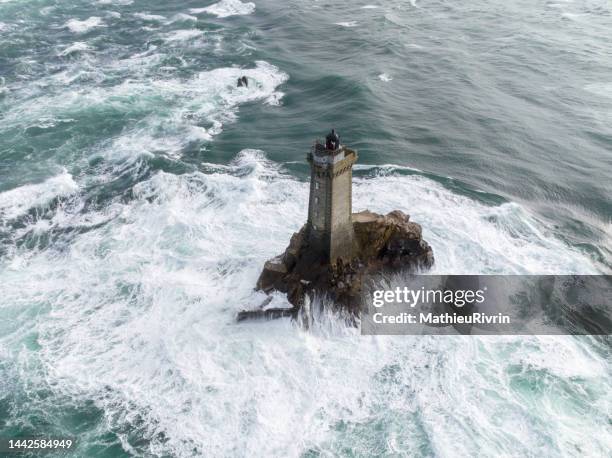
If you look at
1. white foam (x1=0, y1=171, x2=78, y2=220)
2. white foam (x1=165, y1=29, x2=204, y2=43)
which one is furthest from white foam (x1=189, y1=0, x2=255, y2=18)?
white foam (x1=0, y1=171, x2=78, y2=220)

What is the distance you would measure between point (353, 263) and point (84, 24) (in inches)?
2923

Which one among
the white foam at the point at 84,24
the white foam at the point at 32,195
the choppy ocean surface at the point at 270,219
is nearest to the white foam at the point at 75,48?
the choppy ocean surface at the point at 270,219

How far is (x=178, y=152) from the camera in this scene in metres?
50.1

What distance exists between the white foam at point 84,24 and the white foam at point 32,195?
47.1 meters

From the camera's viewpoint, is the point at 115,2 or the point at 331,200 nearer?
the point at 331,200

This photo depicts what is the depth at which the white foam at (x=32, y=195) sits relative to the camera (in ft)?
139

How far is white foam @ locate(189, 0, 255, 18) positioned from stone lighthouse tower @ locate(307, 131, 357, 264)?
2736 inches

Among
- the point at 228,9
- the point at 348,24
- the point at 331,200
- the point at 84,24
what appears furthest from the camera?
the point at 228,9

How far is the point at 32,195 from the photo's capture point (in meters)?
44.0

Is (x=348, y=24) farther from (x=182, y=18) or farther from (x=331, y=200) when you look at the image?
(x=331, y=200)

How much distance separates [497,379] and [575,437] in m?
4.80

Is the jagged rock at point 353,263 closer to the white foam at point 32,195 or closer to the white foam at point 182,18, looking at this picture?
the white foam at point 32,195

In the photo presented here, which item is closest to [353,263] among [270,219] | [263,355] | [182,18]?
[263,355]

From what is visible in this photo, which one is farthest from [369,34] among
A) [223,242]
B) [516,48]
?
[223,242]
